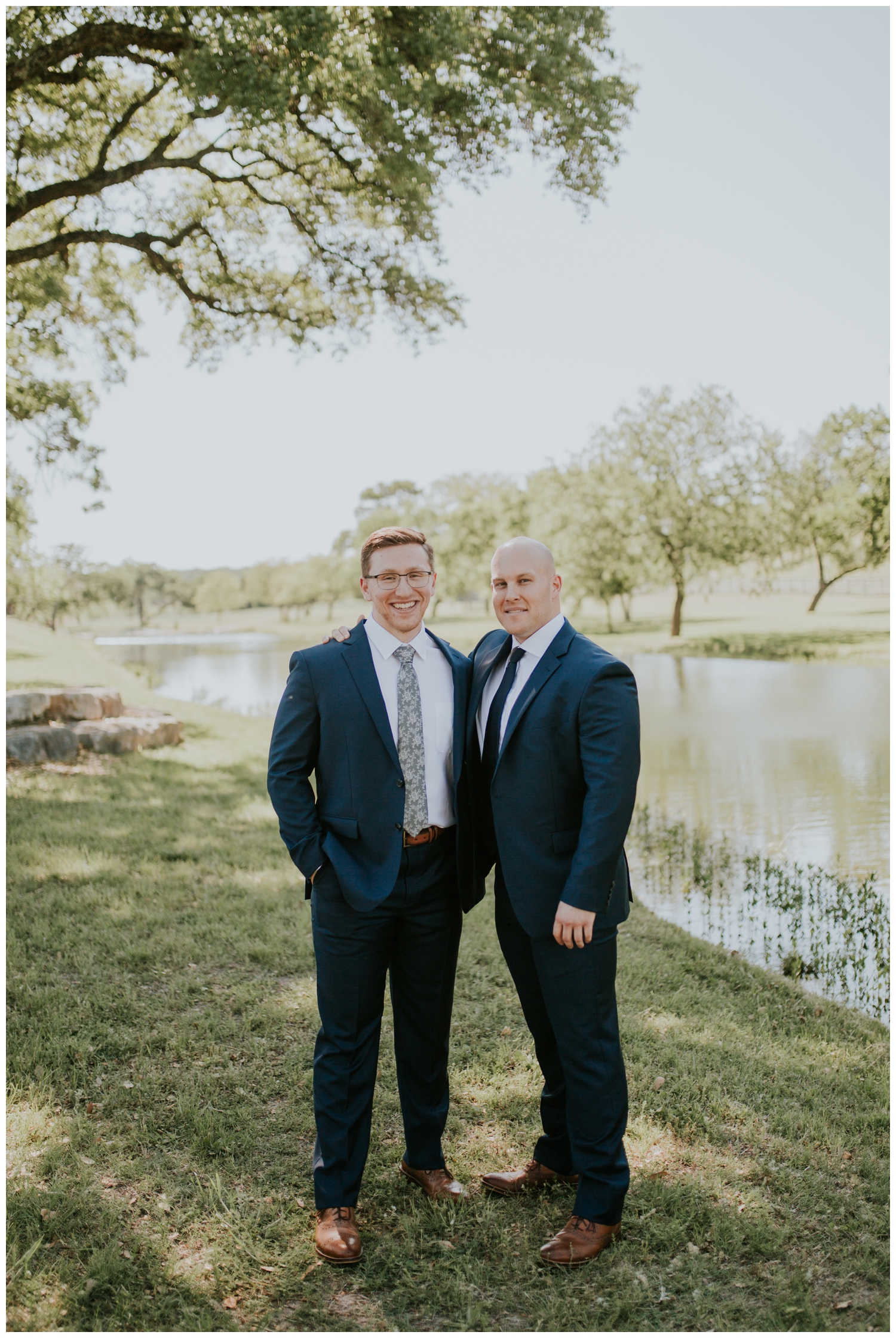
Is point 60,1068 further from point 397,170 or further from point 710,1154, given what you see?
point 397,170

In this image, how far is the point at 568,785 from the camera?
3.14 m

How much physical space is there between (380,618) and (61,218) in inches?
451

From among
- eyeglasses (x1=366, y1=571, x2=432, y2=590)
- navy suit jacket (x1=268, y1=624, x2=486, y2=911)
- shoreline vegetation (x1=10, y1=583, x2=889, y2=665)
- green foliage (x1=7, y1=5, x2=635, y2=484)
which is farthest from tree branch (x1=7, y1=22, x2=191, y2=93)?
shoreline vegetation (x1=10, y1=583, x2=889, y2=665)

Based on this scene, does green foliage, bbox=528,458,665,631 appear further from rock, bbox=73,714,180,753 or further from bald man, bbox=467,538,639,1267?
bald man, bbox=467,538,639,1267

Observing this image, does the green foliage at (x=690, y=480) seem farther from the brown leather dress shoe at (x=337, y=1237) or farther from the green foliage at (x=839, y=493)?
the brown leather dress shoe at (x=337, y=1237)

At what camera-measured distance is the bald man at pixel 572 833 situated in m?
3.01

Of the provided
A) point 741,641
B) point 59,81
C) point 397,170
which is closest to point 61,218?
point 59,81

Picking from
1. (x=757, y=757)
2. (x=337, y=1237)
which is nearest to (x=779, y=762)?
(x=757, y=757)

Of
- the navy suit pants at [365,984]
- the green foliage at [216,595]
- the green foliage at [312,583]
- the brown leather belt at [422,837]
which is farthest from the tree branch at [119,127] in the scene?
the green foliage at [216,595]

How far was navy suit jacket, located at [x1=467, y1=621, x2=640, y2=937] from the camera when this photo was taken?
2986 millimetres

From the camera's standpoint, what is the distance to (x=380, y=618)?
10.9ft

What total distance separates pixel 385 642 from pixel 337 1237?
213cm

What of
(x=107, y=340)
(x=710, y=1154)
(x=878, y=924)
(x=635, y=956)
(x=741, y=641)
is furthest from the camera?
(x=741, y=641)

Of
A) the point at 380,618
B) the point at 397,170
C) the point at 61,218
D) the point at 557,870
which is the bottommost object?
the point at 557,870
